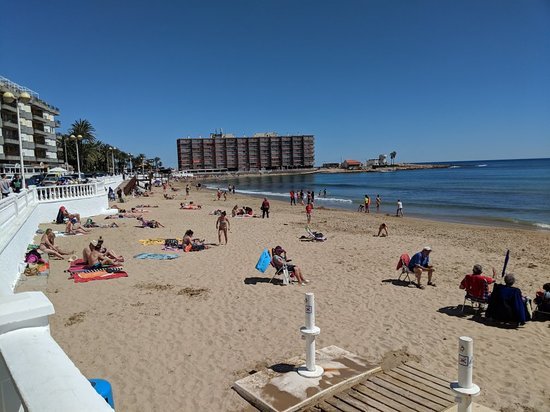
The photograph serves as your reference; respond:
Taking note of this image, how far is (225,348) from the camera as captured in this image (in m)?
6.16

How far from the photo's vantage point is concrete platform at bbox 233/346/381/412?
4.42m

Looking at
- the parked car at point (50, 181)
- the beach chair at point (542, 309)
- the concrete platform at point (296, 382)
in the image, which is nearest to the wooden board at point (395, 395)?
the concrete platform at point (296, 382)

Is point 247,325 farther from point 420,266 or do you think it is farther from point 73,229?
point 73,229

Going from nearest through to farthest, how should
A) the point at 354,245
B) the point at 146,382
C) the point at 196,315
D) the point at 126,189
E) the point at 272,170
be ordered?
the point at 146,382, the point at 196,315, the point at 354,245, the point at 126,189, the point at 272,170

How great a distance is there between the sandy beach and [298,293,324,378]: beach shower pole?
0.89 meters

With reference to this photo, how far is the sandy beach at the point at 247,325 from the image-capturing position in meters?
5.20

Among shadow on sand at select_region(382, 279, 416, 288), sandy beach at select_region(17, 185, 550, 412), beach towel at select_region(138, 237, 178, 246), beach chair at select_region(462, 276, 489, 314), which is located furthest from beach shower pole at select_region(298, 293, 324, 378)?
beach towel at select_region(138, 237, 178, 246)

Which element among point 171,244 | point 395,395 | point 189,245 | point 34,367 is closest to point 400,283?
point 395,395

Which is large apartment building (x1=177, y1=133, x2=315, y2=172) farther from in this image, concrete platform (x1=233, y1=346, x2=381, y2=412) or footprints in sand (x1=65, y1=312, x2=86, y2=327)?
concrete platform (x1=233, y1=346, x2=381, y2=412)

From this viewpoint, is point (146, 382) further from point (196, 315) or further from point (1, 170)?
point (1, 170)

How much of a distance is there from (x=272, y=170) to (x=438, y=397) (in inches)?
6790

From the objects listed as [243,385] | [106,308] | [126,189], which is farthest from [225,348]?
[126,189]

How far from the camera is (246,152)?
589 ft

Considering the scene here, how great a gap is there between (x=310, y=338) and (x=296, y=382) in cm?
55
